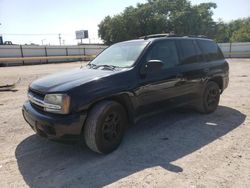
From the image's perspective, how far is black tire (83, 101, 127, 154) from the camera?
12.9 feet

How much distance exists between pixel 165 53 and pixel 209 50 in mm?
1778

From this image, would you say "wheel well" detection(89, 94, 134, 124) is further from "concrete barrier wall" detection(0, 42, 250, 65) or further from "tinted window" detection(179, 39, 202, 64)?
"concrete barrier wall" detection(0, 42, 250, 65)

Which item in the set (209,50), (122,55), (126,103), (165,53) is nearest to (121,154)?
(126,103)

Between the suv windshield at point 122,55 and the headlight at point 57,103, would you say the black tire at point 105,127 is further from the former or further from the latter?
the suv windshield at point 122,55

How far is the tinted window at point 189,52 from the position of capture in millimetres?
5578

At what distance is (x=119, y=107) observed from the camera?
14.0ft

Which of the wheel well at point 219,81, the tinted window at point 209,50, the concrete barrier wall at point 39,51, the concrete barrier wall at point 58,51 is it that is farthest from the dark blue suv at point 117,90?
the concrete barrier wall at point 58,51

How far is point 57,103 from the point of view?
12.4ft

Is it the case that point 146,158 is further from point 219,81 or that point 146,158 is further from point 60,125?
point 219,81

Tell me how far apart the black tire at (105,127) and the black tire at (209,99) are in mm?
2420

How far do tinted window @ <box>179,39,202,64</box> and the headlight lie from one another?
2749 mm

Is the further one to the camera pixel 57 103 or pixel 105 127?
pixel 105 127

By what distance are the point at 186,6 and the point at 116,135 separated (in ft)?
143

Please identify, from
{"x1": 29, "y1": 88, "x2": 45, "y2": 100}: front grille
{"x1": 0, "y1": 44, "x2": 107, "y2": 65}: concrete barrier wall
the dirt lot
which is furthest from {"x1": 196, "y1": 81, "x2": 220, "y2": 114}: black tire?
{"x1": 0, "y1": 44, "x2": 107, "y2": 65}: concrete barrier wall
